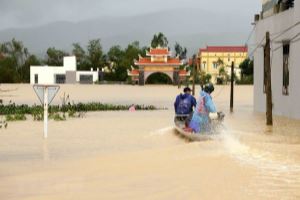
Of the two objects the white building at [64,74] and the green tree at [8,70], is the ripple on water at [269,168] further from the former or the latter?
the white building at [64,74]

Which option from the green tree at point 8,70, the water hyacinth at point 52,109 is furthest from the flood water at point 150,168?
the green tree at point 8,70

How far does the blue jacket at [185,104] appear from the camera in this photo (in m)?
16.9

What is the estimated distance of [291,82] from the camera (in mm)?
20625

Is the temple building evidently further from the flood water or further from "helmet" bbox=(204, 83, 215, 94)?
"helmet" bbox=(204, 83, 215, 94)

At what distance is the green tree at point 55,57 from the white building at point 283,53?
85219 millimetres

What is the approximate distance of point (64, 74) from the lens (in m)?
93.8

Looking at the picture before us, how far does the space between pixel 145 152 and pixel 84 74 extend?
82.1 meters

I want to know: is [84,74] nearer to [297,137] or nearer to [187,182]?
[297,137]

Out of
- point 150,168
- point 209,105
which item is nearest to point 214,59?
point 209,105

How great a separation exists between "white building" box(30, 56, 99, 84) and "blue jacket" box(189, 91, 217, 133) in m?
77.0

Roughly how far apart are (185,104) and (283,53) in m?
6.34

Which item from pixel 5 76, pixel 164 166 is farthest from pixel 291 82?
pixel 5 76

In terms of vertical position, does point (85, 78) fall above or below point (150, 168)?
above

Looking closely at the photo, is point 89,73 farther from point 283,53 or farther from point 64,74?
point 283,53
